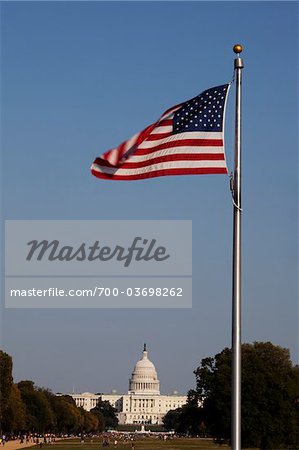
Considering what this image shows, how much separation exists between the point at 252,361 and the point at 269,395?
3508 millimetres

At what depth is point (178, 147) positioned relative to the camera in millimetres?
23094

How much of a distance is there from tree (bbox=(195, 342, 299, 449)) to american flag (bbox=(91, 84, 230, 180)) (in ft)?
213

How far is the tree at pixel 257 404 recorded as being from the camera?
88438mm

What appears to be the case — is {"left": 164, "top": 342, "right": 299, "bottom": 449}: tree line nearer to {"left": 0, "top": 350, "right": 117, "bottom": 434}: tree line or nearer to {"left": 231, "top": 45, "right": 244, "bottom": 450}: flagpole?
{"left": 0, "top": 350, "right": 117, "bottom": 434}: tree line

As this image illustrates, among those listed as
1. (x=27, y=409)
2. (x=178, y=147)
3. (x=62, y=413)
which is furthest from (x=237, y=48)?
(x=62, y=413)

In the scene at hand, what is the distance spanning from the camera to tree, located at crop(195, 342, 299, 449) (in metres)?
88.4

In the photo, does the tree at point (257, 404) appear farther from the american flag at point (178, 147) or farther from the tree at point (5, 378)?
the american flag at point (178, 147)

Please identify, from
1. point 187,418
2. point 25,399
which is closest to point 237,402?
point 187,418

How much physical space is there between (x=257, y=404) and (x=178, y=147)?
225 feet

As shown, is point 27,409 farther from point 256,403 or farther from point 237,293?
point 237,293

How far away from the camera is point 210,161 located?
22844 mm

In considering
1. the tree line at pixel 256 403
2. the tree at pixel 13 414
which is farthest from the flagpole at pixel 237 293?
the tree at pixel 13 414

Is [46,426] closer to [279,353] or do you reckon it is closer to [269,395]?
[279,353]

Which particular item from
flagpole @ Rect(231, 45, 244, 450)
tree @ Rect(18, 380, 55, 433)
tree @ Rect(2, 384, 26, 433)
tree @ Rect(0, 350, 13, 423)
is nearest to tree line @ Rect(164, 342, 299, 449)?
tree @ Rect(0, 350, 13, 423)
